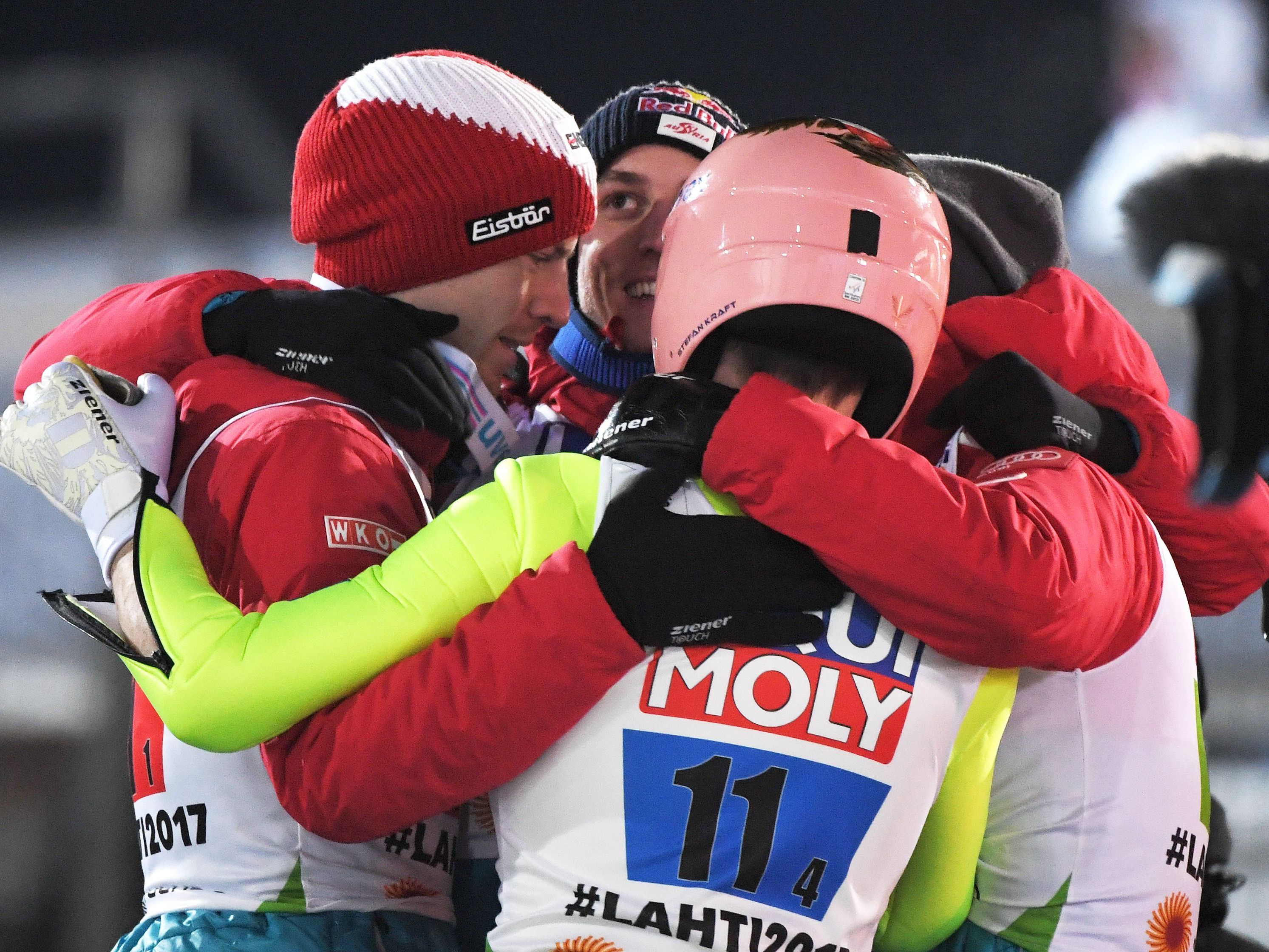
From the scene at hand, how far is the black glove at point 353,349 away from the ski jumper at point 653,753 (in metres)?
0.30

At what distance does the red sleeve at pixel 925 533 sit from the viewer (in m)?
1.02

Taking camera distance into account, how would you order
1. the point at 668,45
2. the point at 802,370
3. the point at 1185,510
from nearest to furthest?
the point at 802,370
the point at 1185,510
the point at 668,45

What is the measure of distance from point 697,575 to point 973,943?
1.64 ft

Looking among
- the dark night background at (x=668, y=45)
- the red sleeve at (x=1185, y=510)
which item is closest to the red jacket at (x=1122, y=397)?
the red sleeve at (x=1185, y=510)

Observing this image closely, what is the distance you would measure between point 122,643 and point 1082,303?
1.01 m

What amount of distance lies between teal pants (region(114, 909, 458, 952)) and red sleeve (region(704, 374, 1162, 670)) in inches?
23.8

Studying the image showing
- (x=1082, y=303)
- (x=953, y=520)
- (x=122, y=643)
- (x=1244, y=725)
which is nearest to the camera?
(x=953, y=520)

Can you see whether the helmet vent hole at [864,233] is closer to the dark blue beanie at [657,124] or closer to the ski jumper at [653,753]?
the ski jumper at [653,753]

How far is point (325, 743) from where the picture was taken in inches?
42.9

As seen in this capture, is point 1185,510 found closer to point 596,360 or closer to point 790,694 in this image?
point 790,694

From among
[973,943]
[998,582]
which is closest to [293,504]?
[998,582]

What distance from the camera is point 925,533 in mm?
1021

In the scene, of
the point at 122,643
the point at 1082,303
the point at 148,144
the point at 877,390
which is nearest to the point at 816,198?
the point at 877,390

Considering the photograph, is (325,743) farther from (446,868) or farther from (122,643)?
(446,868)
